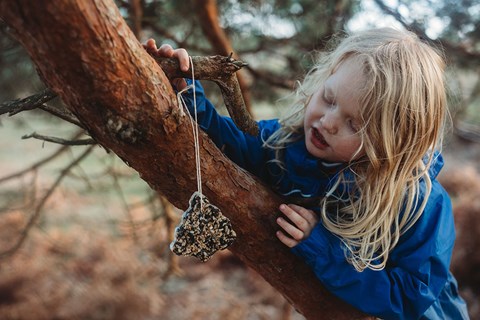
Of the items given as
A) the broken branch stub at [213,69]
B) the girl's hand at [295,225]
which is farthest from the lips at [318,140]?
the broken branch stub at [213,69]

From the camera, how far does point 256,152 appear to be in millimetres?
1586

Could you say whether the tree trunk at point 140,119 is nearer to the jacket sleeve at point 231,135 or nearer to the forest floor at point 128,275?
the jacket sleeve at point 231,135

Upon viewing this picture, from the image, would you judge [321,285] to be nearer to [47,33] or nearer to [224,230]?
[224,230]

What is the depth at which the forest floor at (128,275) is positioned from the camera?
416 centimetres

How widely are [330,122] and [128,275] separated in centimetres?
394

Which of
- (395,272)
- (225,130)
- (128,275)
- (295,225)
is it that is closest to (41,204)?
(225,130)

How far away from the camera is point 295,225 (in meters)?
1.38

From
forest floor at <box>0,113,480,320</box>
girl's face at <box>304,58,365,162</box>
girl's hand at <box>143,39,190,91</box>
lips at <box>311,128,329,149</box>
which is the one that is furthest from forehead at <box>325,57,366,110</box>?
forest floor at <box>0,113,480,320</box>

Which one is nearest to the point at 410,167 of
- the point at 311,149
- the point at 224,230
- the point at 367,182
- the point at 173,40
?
the point at 367,182

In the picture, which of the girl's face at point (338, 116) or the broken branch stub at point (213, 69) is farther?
the girl's face at point (338, 116)

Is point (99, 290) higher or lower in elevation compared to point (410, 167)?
lower

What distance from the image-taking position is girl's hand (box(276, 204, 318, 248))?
1361mm

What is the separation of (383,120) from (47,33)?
0.95m

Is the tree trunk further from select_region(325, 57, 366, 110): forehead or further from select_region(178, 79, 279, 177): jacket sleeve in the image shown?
select_region(325, 57, 366, 110): forehead
